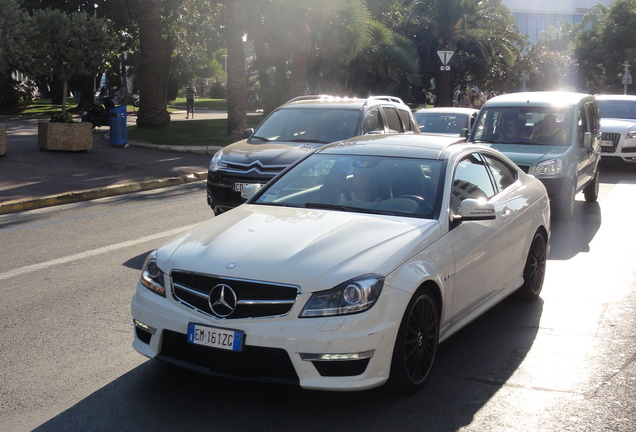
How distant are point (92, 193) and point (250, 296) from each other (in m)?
11.2

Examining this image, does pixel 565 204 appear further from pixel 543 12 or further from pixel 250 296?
pixel 543 12

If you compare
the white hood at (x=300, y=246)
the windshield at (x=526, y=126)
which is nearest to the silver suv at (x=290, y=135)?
the windshield at (x=526, y=126)

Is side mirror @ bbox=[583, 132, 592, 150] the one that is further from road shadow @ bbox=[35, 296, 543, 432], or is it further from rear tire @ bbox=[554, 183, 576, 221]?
road shadow @ bbox=[35, 296, 543, 432]

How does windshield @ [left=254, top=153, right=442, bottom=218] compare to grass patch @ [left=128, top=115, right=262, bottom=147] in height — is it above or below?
above

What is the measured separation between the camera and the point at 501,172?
729 centimetres

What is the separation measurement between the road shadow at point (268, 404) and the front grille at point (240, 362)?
0.24 metres

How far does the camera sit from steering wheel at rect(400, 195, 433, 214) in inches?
231

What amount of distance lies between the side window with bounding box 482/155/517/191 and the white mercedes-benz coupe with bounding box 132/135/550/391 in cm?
43

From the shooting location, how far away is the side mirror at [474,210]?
5777 mm

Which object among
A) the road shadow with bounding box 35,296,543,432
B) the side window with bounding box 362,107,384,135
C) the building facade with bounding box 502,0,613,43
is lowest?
the road shadow with bounding box 35,296,543,432

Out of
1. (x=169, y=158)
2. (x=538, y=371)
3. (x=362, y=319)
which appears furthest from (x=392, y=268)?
(x=169, y=158)

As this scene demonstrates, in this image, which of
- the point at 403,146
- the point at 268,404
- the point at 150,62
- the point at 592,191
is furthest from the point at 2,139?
the point at 268,404

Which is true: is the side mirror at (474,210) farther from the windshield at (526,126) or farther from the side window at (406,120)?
the side window at (406,120)

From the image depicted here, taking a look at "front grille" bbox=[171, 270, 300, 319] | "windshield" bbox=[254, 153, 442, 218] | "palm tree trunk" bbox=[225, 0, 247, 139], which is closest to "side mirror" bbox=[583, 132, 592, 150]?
"windshield" bbox=[254, 153, 442, 218]
